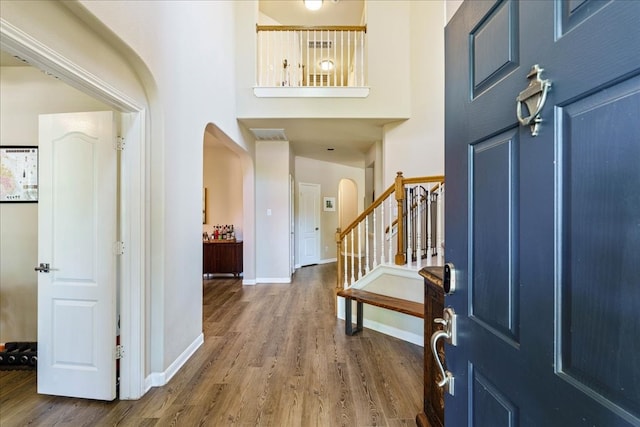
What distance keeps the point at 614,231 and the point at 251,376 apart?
101 inches

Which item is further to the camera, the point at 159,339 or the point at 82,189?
the point at 159,339

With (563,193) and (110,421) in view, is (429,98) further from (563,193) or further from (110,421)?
(110,421)

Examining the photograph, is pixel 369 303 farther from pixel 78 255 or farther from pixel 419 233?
pixel 78 255

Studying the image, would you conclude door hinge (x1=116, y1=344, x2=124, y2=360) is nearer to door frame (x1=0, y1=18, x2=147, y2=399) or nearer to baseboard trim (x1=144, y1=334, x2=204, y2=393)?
door frame (x1=0, y1=18, x2=147, y2=399)

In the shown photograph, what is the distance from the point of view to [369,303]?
3.02 m

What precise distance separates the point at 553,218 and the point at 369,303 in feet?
8.64

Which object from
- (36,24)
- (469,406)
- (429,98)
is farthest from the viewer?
(429,98)

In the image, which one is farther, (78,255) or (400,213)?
(400,213)

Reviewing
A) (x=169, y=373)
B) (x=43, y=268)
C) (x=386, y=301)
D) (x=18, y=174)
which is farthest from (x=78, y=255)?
(x=386, y=301)

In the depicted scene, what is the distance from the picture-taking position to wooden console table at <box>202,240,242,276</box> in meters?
5.84

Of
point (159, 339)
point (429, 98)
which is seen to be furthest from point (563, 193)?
point (429, 98)

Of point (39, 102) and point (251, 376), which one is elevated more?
point (39, 102)

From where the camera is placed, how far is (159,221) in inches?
88.9

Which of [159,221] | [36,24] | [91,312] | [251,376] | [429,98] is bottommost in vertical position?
[251,376]
